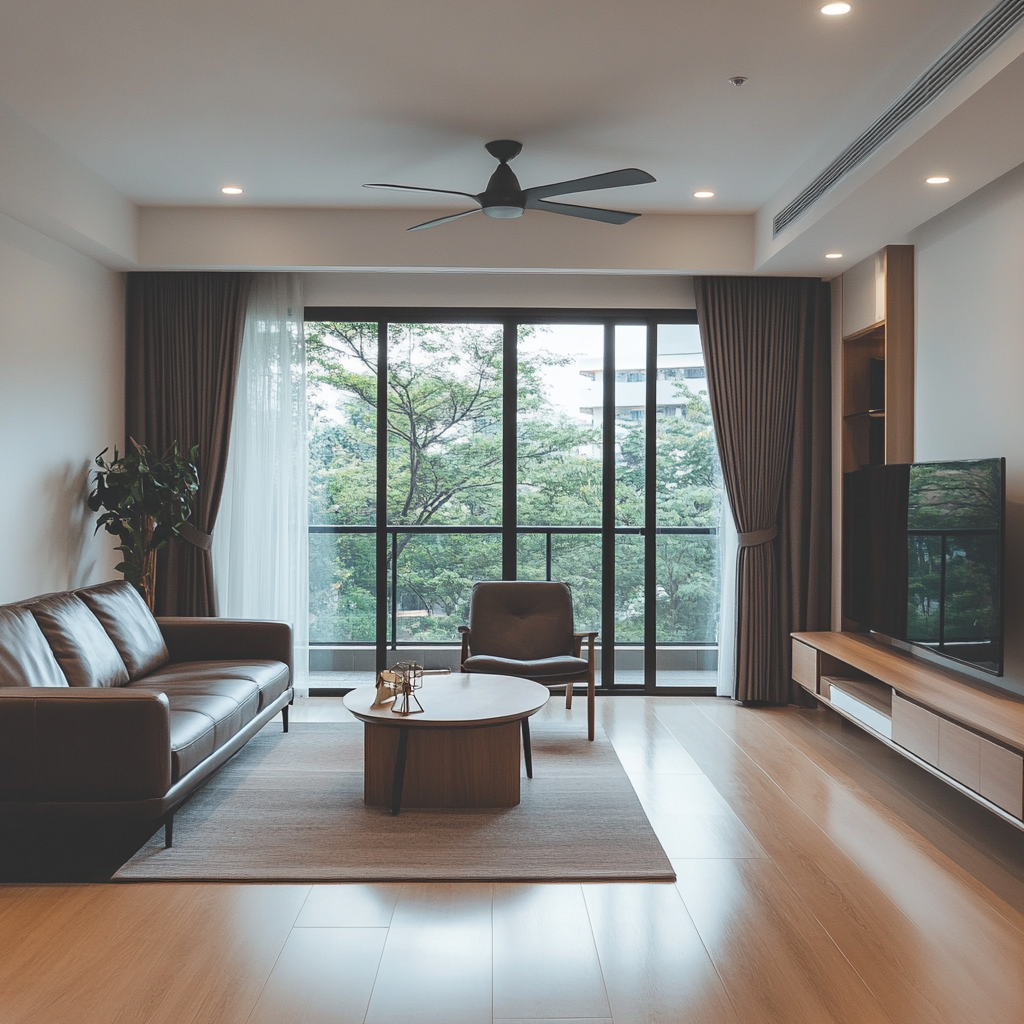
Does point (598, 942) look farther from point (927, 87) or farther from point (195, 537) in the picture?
point (195, 537)

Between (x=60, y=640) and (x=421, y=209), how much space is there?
10.1 ft

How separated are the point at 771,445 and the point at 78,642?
4.00 meters

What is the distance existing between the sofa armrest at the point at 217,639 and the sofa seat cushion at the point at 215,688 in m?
0.48

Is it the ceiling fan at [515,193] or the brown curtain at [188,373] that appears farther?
the brown curtain at [188,373]

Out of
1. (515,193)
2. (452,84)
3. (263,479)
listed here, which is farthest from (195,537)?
(452,84)

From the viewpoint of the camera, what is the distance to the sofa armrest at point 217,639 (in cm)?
468

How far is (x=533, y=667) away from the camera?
4.65 m

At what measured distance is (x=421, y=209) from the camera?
17.2ft

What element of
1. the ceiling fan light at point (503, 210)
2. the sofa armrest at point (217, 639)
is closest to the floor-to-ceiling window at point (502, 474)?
the sofa armrest at point (217, 639)

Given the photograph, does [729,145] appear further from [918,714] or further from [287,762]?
[287,762]

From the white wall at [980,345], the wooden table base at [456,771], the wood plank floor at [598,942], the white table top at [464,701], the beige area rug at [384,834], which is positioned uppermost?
the white wall at [980,345]

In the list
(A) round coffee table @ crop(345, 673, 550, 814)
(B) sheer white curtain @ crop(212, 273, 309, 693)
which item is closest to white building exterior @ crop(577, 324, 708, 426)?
(B) sheer white curtain @ crop(212, 273, 309, 693)

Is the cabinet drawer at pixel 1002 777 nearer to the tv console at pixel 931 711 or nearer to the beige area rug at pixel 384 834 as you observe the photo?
the tv console at pixel 931 711

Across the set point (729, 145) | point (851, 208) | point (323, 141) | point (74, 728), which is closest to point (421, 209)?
point (323, 141)
